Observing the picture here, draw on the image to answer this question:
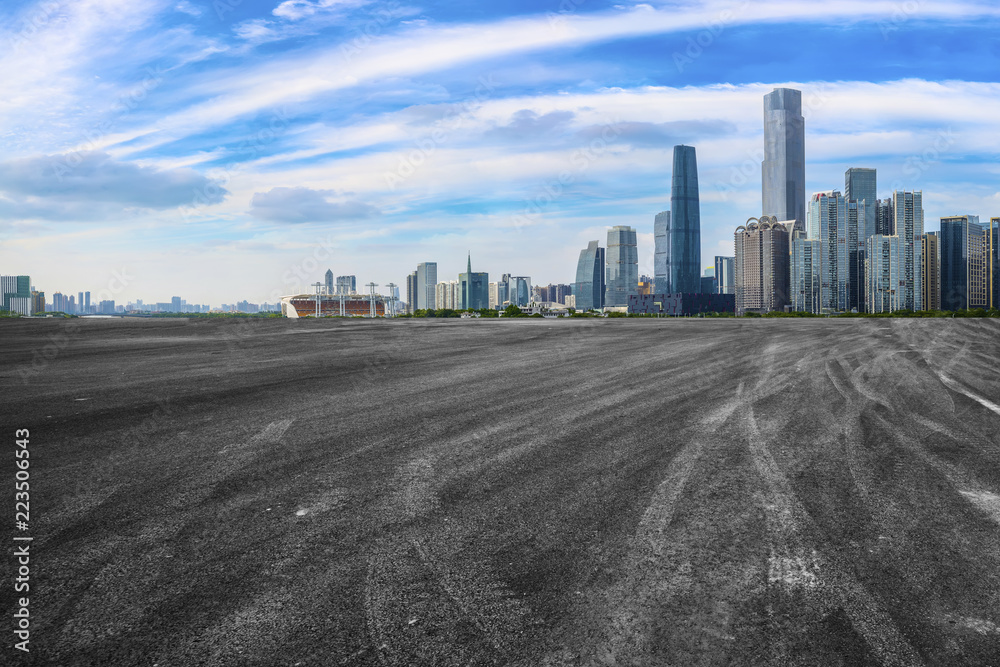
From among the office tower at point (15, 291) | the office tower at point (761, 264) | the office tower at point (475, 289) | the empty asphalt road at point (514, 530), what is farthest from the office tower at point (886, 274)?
the office tower at point (15, 291)

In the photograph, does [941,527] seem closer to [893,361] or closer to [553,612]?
[553,612]

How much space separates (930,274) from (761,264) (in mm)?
70345

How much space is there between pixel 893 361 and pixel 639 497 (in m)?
13.8

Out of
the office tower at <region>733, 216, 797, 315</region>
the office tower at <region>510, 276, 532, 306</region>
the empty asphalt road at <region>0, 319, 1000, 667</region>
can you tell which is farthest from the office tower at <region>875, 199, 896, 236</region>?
the empty asphalt road at <region>0, 319, 1000, 667</region>

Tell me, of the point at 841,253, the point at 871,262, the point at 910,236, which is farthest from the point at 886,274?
the point at 841,253

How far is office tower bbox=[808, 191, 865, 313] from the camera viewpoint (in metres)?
133

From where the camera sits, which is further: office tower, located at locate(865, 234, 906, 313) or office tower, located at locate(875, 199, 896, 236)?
office tower, located at locate(875, 199, 896, 236)

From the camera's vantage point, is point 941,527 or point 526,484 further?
point 526,484

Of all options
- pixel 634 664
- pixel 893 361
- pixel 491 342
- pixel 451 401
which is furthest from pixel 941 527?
pixel 491 342

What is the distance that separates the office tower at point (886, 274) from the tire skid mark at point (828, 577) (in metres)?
126

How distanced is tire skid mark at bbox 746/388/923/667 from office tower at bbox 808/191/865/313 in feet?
459

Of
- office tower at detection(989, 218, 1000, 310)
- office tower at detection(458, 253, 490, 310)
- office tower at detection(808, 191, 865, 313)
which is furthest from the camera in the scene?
office tower at detection(458, 253, 490, 310)

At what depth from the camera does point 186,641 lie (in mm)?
3078

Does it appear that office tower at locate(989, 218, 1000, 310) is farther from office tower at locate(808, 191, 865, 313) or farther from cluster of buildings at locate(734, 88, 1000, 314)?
office tower at locate(808, 191, 865, 313)
